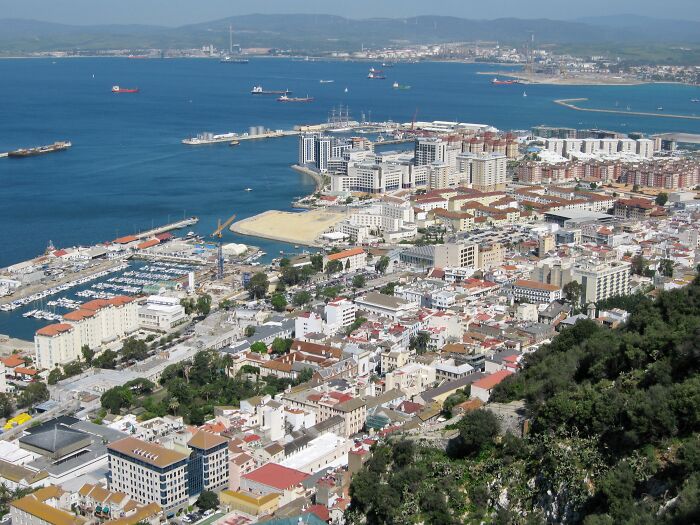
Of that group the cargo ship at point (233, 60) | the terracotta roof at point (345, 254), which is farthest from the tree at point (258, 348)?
the cargo ship at point (233, 60)

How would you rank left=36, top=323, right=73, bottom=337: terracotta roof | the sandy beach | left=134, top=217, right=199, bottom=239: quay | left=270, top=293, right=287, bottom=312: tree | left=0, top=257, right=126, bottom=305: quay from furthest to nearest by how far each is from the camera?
1. the sandy beach
2. left=134, top=217, right=199, bottom=239: quay
3. left=0, top=257, right=126, bottom=305: quay
4. left=270, top=293, right=287, bottom=312: tree
5. left=36, top=323, right=73, bottom=337: terracotta roof

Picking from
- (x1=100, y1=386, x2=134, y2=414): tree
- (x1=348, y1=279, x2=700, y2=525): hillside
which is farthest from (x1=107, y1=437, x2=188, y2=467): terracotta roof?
(x1=100, y1=386, x2=134, y2=414): tree

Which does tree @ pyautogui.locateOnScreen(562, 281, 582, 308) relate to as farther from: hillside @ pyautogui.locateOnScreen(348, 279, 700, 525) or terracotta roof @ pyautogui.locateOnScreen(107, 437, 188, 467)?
terracotta roof @ pyautogui.locateOnScreen(107, 437, 188, 467)

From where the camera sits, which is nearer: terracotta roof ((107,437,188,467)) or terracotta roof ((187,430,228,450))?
terracotta roof ((107,437,188,467))

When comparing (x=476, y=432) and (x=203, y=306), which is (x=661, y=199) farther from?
(x=476, y=432)

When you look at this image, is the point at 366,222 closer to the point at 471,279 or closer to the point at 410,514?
the point at 471,279

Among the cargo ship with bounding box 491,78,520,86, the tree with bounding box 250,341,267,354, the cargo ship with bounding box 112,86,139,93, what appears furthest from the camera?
the cargo ship with bounding box 491,78,520,86
